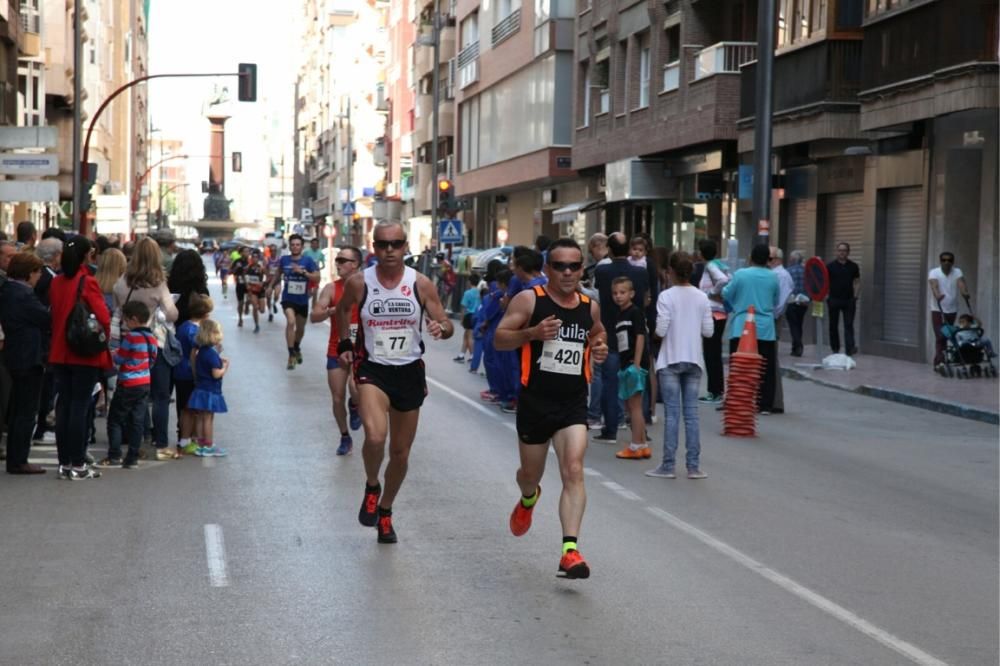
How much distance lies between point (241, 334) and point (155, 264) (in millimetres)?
18956

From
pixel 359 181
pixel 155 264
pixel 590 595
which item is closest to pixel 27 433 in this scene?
pixel 155 264

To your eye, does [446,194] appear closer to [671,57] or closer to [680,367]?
[671,57]

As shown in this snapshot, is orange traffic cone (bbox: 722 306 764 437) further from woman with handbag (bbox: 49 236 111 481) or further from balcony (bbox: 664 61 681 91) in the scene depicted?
balcony (bbox: 664 61 681 91)

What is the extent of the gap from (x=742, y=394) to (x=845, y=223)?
1533 centimetres

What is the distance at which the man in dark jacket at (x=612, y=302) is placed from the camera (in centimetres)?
1387

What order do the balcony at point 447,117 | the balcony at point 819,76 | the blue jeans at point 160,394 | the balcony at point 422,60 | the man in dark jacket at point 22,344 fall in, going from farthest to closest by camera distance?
the balcony at point 422,60
the balcony at point 447,117
the balcony at point 819,76
the blue jeans at point 160,394
the man in dark jacket at point 22,344

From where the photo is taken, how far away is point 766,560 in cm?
895

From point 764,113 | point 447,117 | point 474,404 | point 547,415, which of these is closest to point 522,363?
point 547,415

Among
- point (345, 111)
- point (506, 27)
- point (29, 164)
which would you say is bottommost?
point (29, 164)

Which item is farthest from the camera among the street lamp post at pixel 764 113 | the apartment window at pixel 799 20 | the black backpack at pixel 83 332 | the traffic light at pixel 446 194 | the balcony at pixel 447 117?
the balcony at pixel 447 117

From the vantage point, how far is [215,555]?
8852 millimetres

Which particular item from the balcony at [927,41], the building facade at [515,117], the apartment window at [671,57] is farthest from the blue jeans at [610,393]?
the building facade at [515,117]

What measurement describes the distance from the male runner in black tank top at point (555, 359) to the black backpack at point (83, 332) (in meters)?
4.33

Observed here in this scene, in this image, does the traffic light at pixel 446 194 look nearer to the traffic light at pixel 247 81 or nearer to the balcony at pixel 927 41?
the traffic light at pixel 247 81
